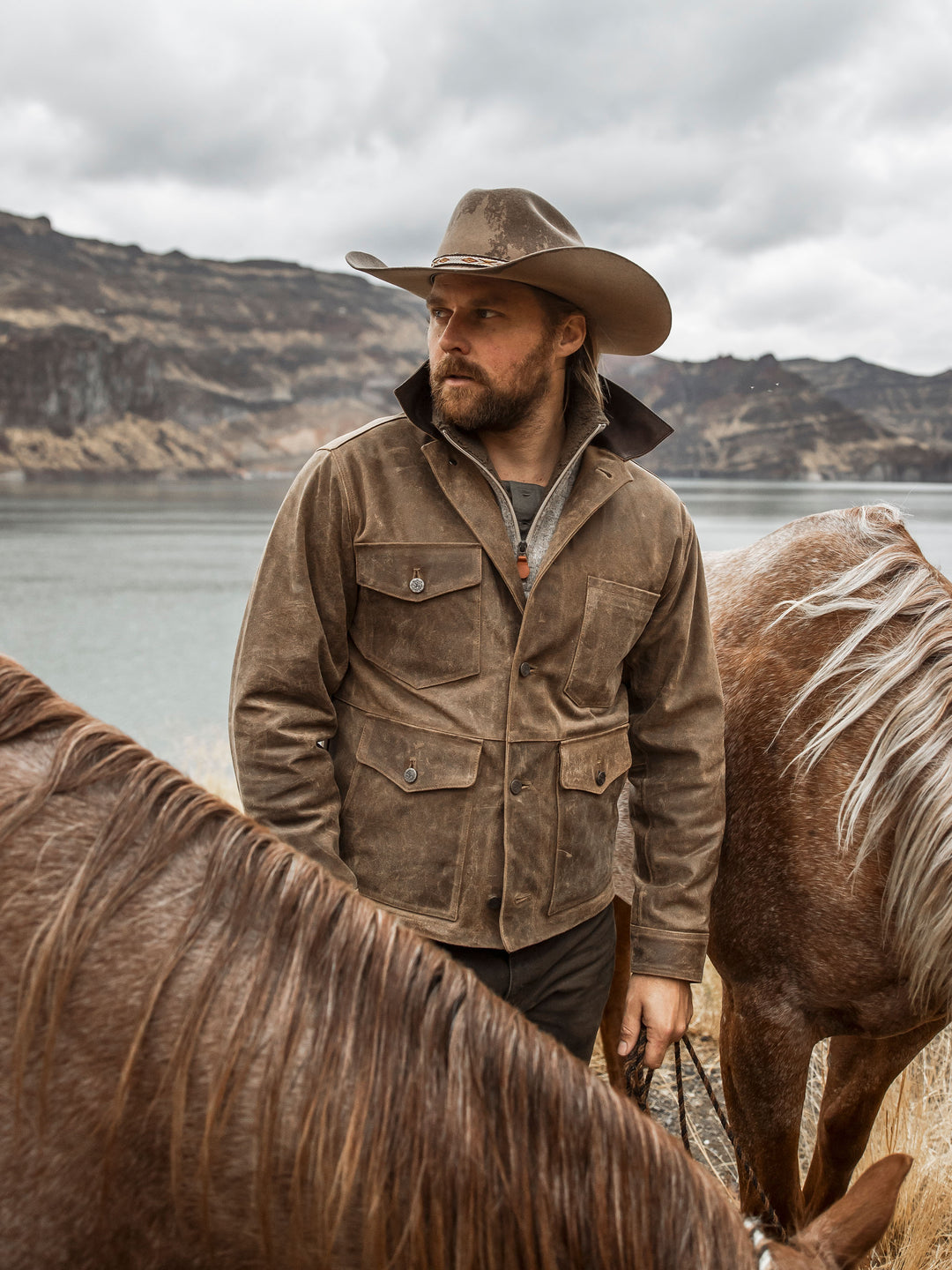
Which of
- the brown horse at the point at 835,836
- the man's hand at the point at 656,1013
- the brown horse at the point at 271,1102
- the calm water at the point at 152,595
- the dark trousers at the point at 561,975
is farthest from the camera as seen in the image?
the calm water at the point at 152,595

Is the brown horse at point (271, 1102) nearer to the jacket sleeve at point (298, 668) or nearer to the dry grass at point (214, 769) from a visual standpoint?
the jacket sleeve at point (298, 668)

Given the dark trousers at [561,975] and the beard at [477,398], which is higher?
the beard at [477,398]

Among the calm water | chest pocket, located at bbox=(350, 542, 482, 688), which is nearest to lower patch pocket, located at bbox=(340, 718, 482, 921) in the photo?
chest pocket, located at bbox=(350, 542, 482, 688)

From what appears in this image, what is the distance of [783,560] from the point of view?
245cm

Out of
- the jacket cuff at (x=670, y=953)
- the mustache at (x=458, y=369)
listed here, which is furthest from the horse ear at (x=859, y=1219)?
the mustache at (x=458, y=369)

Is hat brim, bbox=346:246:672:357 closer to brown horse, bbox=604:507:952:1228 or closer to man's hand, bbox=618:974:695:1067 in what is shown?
brown horse, bbox=604:507:952:1228

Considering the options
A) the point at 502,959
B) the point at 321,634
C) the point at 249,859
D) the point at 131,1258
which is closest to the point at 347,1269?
the point at 131,1258

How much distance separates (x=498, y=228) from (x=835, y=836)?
58.3 inches

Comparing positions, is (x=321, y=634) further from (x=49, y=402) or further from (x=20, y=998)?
(x=49, y=402)

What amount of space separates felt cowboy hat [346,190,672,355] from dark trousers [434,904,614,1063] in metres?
1.27

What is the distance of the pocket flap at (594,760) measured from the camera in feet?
5.70

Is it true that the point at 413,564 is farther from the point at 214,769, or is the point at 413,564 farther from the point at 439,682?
the point at 214,769

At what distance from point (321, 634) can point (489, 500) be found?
16.1 inches

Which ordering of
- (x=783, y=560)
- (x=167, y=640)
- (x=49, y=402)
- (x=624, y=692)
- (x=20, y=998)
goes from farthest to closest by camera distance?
1. (x=49, y=402)
2. (x=167, y=640)
3. (x=783, y=560)
4. (x=624, y=692)
5. (x=20, y=998)
